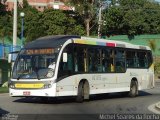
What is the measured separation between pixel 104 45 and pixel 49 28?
41.4 m

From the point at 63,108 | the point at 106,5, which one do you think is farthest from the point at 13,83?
the point at 106,5

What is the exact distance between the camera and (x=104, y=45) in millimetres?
24469

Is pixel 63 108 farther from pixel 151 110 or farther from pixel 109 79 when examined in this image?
pixel 109 79

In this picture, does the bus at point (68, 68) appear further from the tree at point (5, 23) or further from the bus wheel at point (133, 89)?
the tree at point (5, 23)

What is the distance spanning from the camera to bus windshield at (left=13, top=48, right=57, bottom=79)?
20.6 metres

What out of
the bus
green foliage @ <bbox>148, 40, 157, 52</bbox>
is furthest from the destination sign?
green foliage @ <bbox>148, 40, 157, 52</bbox>

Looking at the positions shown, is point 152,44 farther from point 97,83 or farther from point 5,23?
point 97,83

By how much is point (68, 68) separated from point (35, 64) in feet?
4.59

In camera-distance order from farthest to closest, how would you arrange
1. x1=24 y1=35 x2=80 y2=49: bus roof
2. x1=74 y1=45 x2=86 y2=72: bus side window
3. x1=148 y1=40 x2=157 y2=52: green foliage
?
1. x1=148 y1=40 x2=157 y2=52: green foliage
2. x1=74 y1=45 x2=86 y2=72: bus side window
3. x1=24 y1=35 x2=80 y2=49: bus roof

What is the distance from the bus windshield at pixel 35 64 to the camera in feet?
67.5

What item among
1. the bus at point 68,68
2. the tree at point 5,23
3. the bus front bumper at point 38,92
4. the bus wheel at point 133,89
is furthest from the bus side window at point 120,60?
the tree at point 5,23

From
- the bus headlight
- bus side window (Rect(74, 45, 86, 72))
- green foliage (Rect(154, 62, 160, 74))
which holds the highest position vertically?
bus side window (Rect(74, 45, 86, 72))

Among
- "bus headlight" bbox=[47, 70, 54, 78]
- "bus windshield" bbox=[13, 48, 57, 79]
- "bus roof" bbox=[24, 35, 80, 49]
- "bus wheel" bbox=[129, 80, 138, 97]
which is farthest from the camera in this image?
"bus wheel" bbox=[129, 80, 138, 97]

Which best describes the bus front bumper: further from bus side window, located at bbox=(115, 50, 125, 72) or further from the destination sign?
bus side window, located at bbox=(115, 50, 125, 72)
